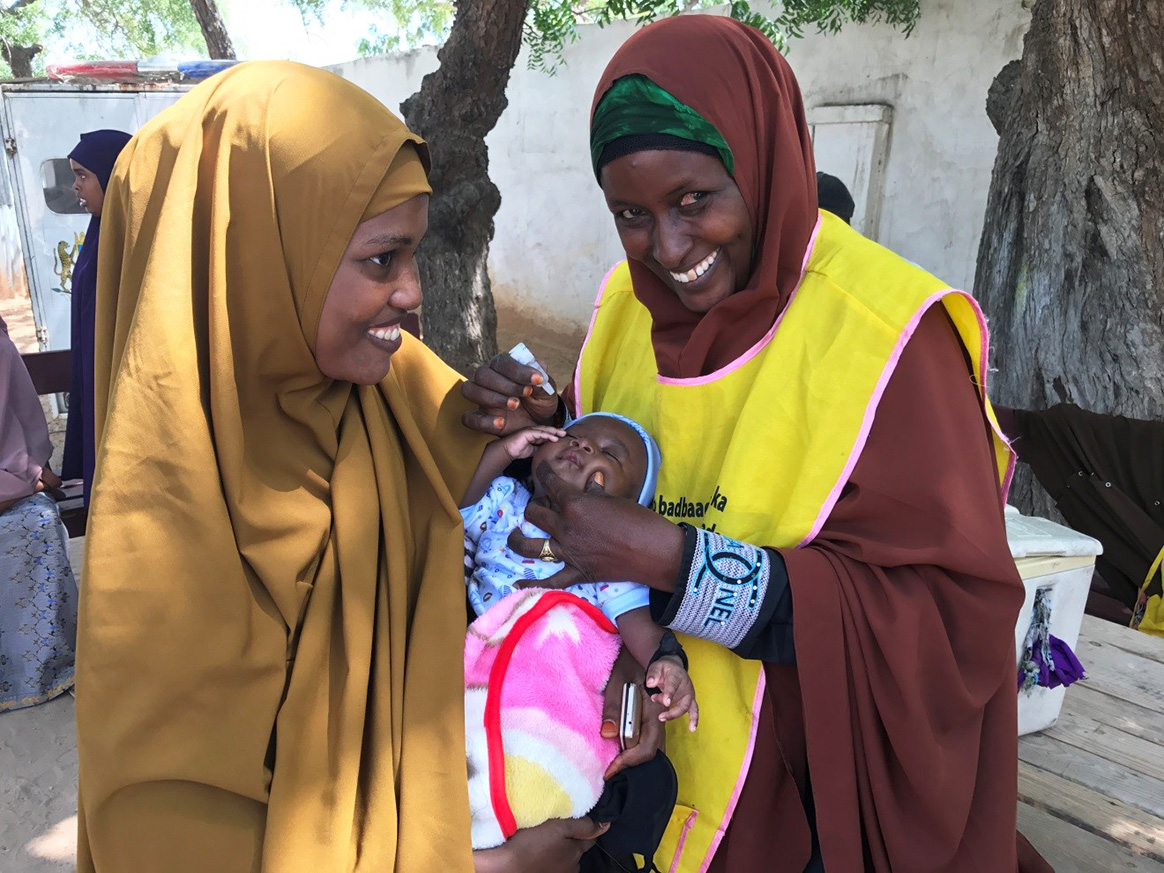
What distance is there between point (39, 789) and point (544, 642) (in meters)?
2.93

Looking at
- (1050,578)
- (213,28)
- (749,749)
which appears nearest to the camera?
(749,749)

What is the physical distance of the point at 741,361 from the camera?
1726 millimetres

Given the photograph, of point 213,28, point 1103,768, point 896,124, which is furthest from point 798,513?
point 213,28

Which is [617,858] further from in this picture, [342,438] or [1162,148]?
[1162,148]

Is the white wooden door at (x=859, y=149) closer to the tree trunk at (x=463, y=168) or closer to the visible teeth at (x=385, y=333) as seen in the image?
the tree trunk at (x=463, y=168)

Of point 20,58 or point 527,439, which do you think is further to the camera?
point 20,58

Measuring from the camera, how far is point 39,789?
134 inches

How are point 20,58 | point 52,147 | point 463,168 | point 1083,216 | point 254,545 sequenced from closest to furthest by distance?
point 254,545
point 1083,216
point 463,168
point 52,147
point 20,58

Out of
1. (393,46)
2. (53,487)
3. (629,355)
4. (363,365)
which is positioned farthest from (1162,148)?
(393,46)

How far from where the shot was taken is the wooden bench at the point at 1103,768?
7.47 ft

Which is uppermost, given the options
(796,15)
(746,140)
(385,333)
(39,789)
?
(796,15)

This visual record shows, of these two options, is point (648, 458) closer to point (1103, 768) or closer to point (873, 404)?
point (873, 404)

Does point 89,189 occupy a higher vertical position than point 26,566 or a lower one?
higher

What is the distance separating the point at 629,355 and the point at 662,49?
695 mm
